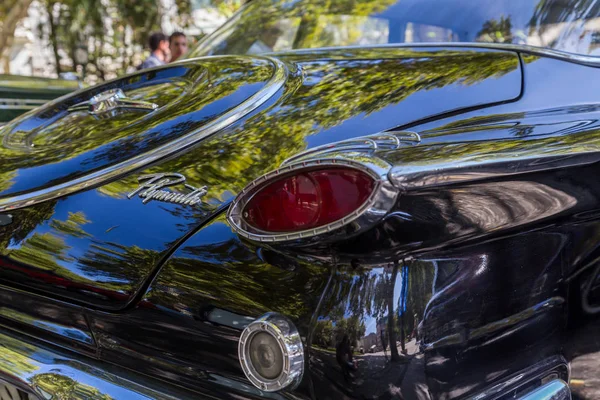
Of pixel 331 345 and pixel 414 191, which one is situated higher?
pixel 414 191

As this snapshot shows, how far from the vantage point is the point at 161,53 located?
328 inches

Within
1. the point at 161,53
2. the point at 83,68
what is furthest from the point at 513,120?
the point at 83,68

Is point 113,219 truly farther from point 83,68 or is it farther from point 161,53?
point 83,68

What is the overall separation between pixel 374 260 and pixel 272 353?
0.94 ft

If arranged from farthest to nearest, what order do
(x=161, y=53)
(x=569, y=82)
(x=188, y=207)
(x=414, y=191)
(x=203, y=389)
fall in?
(x=161, y=53) → (x=569, y=82) → (x=188, y=207) → (x=203, y=389) → (x=414, y=191)

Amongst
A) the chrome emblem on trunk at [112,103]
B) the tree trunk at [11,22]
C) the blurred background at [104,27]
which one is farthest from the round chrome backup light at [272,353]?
the blurred background at [104,27]

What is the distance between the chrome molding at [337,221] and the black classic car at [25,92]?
Answer: 265cm

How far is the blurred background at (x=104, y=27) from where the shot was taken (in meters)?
17.6

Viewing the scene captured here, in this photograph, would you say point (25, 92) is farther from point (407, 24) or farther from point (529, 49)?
point (529, 49)

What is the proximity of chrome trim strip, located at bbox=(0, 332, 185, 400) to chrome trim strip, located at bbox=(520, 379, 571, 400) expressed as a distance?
773 millimetres

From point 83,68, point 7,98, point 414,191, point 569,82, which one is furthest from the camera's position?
point 83,68

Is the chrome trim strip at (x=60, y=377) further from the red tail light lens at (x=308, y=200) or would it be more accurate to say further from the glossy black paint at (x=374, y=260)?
the red tail light lens at (x=308, y=200)

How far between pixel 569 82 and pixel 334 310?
1111mm

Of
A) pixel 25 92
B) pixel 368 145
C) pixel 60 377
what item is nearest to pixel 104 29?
pixel 25 92
